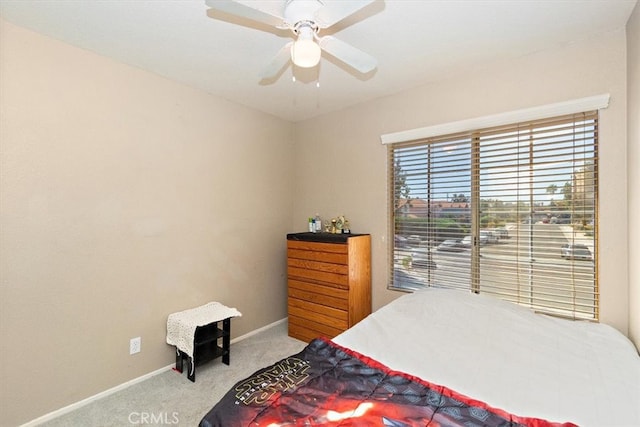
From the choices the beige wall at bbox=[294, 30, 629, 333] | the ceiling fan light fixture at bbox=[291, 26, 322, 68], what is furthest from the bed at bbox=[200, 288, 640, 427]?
the ceiling fan light fixture at bbox=[291, 26, 322, 68]

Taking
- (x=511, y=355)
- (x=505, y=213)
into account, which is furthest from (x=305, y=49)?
(x=505, y=213)

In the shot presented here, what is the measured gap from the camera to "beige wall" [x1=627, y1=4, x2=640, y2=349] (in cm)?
171

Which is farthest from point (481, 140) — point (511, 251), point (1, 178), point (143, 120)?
point (1, 178)

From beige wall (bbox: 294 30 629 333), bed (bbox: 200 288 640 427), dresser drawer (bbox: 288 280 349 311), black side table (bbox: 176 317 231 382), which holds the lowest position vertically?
black side table (bbox: 176 317 231 382)

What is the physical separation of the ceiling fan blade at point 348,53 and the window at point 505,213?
134 centimetres

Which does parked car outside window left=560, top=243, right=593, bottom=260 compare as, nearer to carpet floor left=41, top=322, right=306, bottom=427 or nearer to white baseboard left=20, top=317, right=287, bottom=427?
carpet floor left=41, top=322, right=306, bottom=427

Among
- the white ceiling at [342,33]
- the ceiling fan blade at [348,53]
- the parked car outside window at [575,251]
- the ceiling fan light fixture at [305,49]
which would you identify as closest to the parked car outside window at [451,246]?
the parked car outside window at [575,251]

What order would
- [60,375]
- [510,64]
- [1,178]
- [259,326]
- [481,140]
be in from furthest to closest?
1. [259,326]
2. [481,140]
3. [510,64]
4. [60,375]
5. [1,178]

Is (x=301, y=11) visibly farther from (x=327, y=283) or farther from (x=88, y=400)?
(x=88, y=400)

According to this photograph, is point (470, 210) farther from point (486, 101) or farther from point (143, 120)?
point (143, 120)

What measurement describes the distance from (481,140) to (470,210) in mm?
588

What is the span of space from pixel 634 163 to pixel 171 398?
3.39m

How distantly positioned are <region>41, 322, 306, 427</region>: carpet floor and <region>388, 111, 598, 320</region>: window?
1601 mm

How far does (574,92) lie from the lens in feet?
6.82
